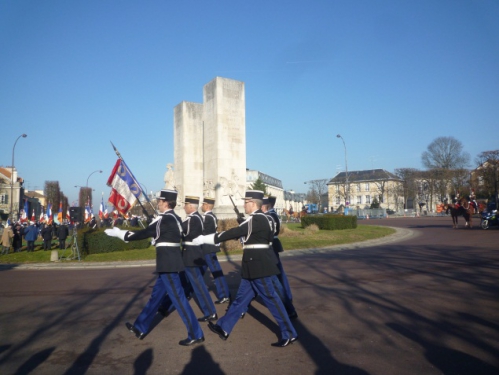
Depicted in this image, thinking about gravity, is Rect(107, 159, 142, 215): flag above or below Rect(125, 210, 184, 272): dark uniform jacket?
above

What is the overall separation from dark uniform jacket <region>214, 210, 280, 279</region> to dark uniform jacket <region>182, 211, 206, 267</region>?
1.30 m

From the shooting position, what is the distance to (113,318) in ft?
22.7

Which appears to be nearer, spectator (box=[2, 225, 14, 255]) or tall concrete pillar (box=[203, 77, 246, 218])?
spectator (box=[2, 225, 14, 255])

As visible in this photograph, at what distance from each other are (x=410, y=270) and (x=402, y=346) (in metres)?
6.38

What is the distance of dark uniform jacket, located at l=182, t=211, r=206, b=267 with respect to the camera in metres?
6.71

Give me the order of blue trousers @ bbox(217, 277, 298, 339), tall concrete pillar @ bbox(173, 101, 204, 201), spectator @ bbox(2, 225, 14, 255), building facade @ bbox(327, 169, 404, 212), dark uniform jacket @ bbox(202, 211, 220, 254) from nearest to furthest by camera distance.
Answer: blue trousers @ bbox(217, 277, 298, 339)
dark uniform jacket @ bbox(202, 211, 220, 254)
spectator @ bbox(2, 225, 14, 255)
tall concrete pillar @ bbox(173, 101, 204, 201)
building facade @ bbox(327, 169, 404, 212)

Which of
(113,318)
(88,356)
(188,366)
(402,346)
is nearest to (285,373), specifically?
(188,366)

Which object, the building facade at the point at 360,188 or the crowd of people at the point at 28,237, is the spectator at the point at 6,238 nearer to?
the crowd of people at the point at 28,237

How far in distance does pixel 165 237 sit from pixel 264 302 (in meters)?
1.66

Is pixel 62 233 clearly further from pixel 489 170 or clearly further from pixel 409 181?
pixel 409 181

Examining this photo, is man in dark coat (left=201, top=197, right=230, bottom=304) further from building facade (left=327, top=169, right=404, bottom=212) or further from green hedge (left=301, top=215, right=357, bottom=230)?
building facade (left=327, top=169, right=404, bottom=212)

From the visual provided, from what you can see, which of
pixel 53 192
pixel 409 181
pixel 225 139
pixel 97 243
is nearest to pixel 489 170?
pixel 409 181

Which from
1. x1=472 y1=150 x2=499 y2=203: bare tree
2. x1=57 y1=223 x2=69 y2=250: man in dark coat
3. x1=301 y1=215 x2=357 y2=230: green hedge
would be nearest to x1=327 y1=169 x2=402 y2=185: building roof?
x1=472 y1=150 x2=499 y2=203: bare tree

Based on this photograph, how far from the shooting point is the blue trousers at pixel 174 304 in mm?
5438
